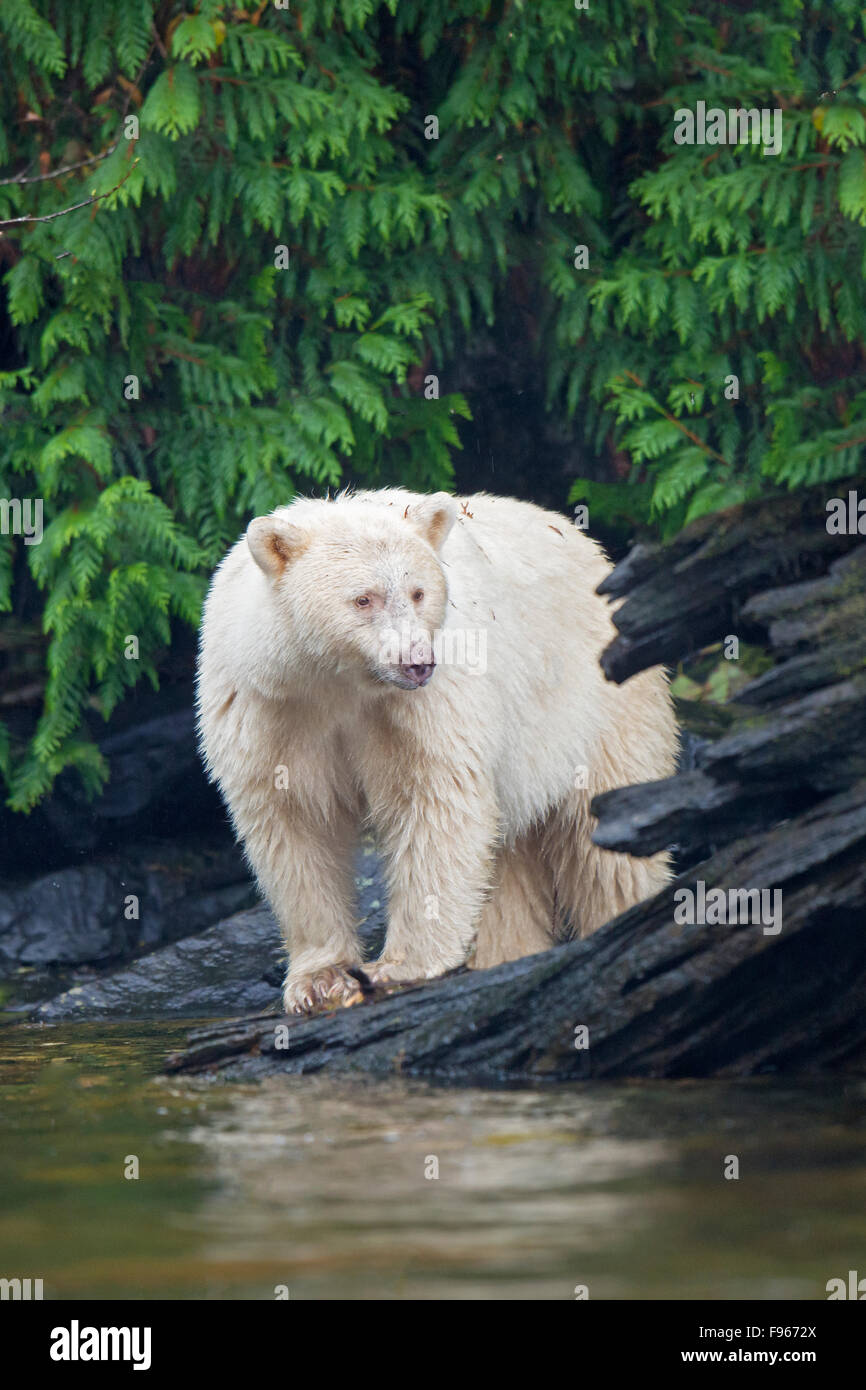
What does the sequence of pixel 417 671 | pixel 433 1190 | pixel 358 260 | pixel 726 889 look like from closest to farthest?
pixel 433 1190 < pixel 726 889 < pixel 417 671 < pixel 358 260

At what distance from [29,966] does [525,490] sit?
405 centimetres

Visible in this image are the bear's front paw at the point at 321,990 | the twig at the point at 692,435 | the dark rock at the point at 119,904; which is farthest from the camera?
the dark rock at the point at 119,904

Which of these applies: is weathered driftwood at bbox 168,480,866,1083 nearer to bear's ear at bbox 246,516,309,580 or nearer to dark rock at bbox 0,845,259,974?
bear's ear at bbox 246,516,309,580

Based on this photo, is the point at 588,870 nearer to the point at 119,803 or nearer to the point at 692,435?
the point at 692,435

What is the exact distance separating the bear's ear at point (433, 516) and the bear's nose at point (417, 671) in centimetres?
71

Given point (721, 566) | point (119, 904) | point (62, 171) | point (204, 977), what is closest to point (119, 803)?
point (119, 904)

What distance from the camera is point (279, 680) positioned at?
18.6ft

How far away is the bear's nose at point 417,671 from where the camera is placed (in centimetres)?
516

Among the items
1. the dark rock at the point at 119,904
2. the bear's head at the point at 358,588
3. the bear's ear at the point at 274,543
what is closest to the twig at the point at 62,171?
the bear's ear at the point at 274,543

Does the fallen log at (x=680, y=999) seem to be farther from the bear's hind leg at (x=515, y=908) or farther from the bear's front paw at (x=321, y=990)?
the bear's hind leg at (x=515, y=908)

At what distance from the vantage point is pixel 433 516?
18.8ft

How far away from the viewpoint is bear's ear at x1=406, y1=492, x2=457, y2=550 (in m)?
5.70

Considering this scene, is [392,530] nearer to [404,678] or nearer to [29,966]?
[404,678]

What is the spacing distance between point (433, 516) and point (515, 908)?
2.28 metres
